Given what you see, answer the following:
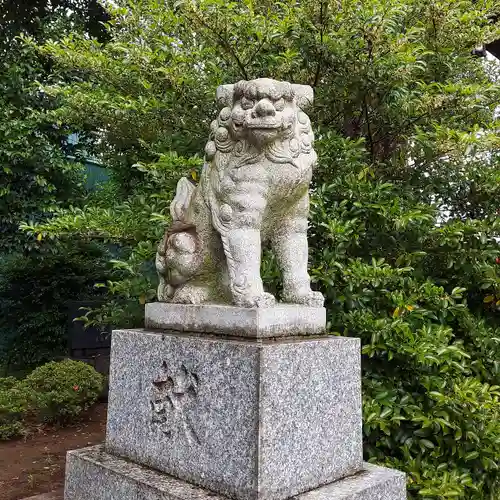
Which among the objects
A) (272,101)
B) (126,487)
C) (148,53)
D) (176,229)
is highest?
(148,53)

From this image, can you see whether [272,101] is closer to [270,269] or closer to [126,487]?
[270,269]

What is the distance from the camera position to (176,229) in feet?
8.95

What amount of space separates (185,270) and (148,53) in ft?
6.79

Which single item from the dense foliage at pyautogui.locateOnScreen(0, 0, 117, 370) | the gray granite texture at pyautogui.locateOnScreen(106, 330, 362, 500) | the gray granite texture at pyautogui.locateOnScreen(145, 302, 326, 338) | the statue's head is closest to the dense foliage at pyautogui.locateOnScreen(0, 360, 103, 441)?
the dense foliage at pyautogui.locateOnScreen(0, 0, 117, 370)

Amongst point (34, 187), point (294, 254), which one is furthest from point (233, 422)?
point (34, 187)

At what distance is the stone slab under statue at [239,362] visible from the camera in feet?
7.11

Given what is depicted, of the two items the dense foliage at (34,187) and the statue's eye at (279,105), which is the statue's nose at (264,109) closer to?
the statue's eye at (279,105)

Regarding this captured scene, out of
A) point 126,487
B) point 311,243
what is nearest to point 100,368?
point 311,243

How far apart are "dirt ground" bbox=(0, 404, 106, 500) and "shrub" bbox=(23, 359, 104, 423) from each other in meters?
0.21

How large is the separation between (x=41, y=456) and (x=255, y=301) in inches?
138

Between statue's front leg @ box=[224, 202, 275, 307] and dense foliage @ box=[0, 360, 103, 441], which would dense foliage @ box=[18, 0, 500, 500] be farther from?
dense foliage @ box=[0, 360, 103, 441]

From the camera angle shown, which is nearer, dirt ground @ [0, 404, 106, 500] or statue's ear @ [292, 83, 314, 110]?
statue's ear @ [292, 83, 314, 110]

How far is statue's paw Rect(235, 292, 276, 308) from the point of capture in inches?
90.4

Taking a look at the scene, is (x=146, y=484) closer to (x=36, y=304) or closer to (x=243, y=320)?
(x=243, y=320)
